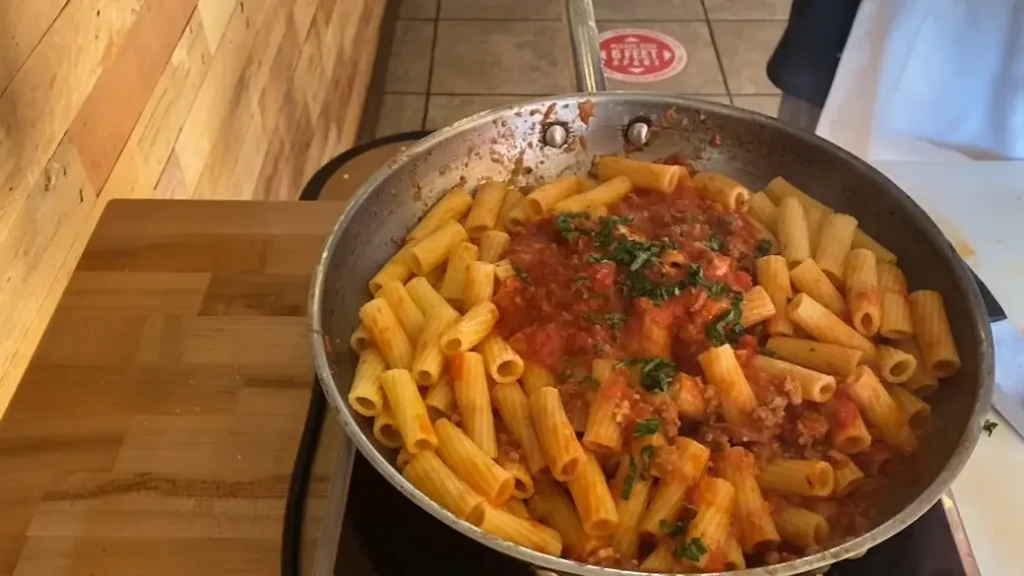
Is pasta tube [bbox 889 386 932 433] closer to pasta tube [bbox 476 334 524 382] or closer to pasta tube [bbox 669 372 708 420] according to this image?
pasta tube [bbox 669 372 708 420]

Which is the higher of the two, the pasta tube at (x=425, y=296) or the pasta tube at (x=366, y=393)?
the pasta tube at (x=366, y=393)

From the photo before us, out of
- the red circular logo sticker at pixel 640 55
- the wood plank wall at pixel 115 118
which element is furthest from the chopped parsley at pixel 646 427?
the red circular logo sticker at pixel 640 55

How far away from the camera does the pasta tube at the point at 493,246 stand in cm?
83

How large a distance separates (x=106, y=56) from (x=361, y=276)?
334mm

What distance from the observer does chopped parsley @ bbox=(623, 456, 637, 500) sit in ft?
2.13

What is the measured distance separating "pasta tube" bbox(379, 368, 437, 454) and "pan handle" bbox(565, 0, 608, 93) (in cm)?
36

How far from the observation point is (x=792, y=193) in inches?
34.2

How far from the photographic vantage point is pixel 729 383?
0.68 meters

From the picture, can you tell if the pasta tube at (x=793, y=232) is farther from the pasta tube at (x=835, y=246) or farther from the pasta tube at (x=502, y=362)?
the pasta tube at (x=502, y=362)

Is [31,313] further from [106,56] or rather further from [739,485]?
[739,485]

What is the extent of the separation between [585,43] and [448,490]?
47 centimetres

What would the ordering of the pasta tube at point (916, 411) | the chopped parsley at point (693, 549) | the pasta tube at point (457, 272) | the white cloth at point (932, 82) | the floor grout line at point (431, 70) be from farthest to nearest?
1. the floor grout line at point (431, 70)
2. the white cloth at point (932, 82)
3. the pasta tube at point (457, 272)
4. the pasta tube at point (916, 411)
5. the chopped parsley at point (693, 549)

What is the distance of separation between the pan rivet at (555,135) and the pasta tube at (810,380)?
327 mm

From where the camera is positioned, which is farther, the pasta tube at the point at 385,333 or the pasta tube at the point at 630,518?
the pasta tube at the point at 385,333
